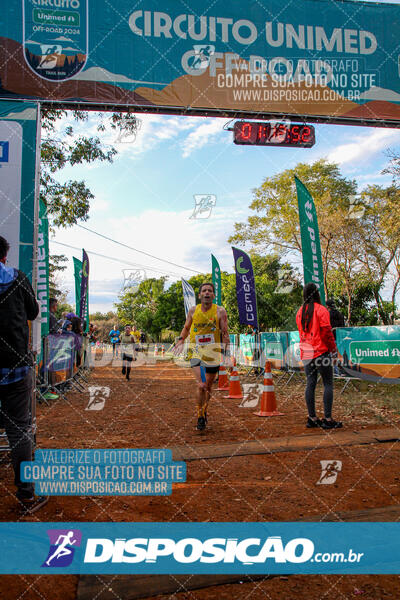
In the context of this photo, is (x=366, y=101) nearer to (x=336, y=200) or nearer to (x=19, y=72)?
(x=19, y=72)

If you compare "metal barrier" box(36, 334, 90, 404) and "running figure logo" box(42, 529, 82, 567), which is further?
"metal barrier" box(36, 334, 90, 404)

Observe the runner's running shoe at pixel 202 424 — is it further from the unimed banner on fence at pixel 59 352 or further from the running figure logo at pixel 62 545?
the unimed banner on fence at pixel 59 352

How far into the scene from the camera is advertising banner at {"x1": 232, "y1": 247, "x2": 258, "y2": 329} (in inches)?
560

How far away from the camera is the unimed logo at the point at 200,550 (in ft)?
7.93

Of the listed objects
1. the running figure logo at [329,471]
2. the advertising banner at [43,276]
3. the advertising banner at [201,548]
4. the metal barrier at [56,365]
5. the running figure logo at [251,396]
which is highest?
the advertising banner at [43,276]

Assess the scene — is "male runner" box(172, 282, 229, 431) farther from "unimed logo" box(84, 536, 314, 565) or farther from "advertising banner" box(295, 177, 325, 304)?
"unimed logo" box(84, 536, 314, 565)

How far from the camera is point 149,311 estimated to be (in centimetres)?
6725

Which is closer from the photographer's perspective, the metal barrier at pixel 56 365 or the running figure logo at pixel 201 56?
the running figure logo at pixel 201 56

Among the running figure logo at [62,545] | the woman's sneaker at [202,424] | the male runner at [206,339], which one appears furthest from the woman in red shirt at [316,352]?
the running figure logo at [62,545]

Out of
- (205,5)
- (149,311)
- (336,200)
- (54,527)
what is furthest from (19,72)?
(149,311)

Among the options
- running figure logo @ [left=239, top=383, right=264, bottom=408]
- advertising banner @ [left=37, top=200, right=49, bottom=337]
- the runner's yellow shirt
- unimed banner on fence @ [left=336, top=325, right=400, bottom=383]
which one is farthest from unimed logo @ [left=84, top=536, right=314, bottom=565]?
unimed banner on fence @ [left=336, top=325, right=400, bottom=383]

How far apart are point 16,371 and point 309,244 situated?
255 inches

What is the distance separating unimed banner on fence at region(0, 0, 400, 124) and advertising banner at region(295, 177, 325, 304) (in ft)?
5.46

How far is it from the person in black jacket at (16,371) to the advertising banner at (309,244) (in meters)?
5.73
